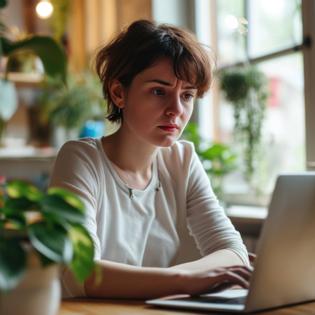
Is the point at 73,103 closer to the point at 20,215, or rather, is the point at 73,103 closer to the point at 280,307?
the point at 280,307

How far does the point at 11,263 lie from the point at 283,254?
60 centimetres

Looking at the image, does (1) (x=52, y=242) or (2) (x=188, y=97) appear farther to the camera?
(2) (x=188, y=97)

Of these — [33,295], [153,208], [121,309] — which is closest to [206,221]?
[153,208]

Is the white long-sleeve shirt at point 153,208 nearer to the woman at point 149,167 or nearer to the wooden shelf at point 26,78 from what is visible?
the woman at point 149,167

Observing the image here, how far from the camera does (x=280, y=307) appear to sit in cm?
143

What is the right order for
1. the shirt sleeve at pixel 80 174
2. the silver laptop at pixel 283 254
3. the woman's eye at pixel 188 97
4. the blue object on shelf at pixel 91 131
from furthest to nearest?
the blue object on shelf at pixel 91 131 → the woman's eye at pixel 188 97 → the shirt sleeve at pixel 80 174 → the silver laptop at pixel 283 254

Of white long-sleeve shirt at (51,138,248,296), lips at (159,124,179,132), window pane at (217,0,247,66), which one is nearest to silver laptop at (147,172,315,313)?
white long-sleeve shirt at (51,138,248,296)

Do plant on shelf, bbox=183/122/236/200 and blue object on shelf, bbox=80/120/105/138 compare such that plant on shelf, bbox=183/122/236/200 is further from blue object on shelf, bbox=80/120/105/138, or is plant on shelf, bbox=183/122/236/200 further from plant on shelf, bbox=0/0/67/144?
plant on shelf, bbox=0/0/67/144

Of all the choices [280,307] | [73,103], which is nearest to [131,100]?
[280,307]

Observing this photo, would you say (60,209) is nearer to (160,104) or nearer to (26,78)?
(160,104)

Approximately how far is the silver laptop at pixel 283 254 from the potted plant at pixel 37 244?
411mm

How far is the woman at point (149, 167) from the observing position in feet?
6.16

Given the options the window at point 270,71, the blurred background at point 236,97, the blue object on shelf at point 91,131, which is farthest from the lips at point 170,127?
the blue object on shelf at point 91,131

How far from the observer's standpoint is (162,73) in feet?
6.17
